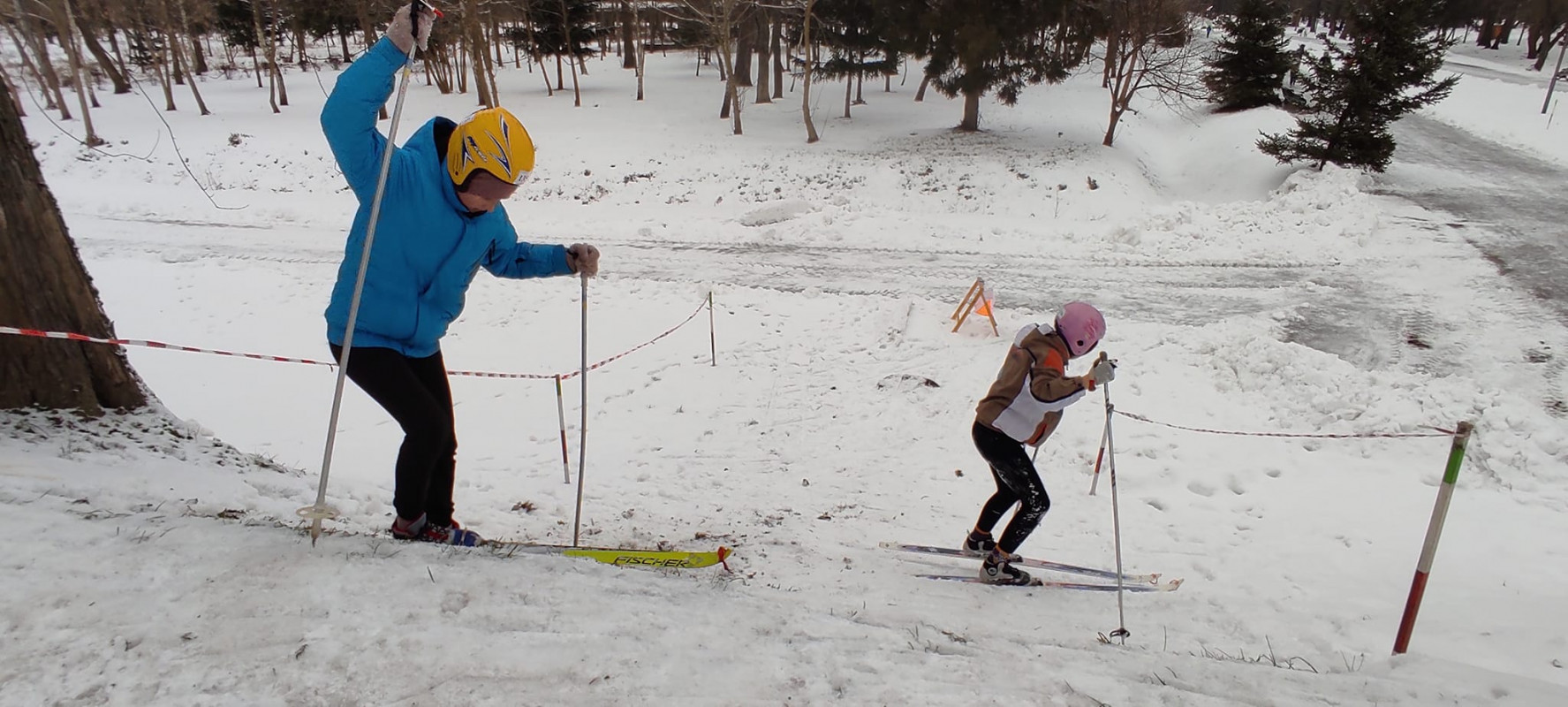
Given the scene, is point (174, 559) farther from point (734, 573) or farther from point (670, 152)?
point (670, 152)

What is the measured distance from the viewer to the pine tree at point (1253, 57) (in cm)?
2772

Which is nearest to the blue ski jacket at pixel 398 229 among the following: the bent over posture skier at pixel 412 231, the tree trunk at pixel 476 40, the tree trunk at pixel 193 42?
the bent over posture skier at pixel 412 231

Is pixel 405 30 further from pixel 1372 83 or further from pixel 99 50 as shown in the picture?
pixel 99 50

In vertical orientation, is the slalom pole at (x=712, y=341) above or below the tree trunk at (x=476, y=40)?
below

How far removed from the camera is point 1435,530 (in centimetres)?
350

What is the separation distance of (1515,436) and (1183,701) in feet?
19.9

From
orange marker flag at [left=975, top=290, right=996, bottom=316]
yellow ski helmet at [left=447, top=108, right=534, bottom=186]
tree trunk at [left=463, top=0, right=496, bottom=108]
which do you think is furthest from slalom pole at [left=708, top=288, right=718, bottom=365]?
tree trunk at [left=463, top=0, right=496, bottom=108]

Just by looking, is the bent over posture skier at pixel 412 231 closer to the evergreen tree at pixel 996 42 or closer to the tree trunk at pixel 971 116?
the evergreen tree at pixel 996 42

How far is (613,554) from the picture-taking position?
4.06 metres

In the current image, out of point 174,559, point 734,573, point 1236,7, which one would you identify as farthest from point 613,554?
point 1236,7

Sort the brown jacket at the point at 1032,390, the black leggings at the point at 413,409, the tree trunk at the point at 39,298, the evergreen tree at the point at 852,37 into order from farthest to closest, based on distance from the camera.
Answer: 1. the evergreen tree at the point at 852,37
2. the brown jacket at the point at 1032,390
3. the tree trunk at the point at 39,298
4. the black leggings at the point at 413,409

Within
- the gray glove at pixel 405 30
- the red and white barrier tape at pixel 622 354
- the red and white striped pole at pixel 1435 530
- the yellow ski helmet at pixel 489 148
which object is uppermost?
the gray glove at pixel 405 30

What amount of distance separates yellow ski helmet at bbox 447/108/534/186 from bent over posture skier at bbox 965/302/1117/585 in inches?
116

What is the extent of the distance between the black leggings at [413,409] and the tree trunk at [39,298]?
5.60ft
